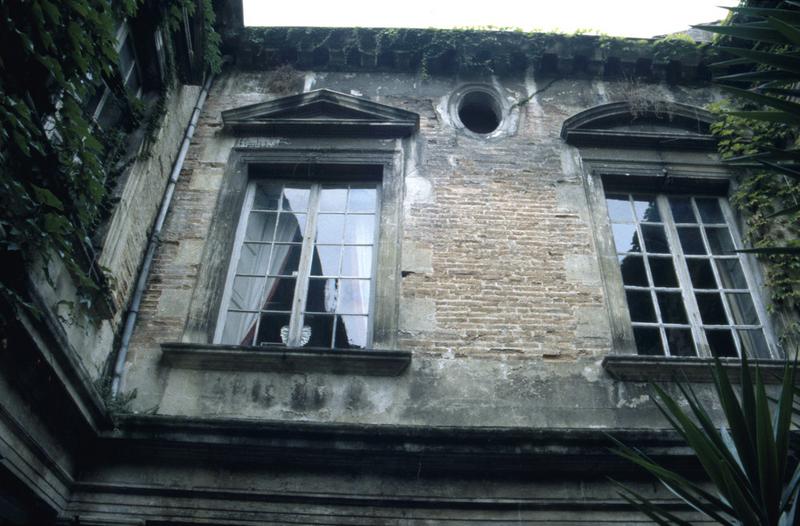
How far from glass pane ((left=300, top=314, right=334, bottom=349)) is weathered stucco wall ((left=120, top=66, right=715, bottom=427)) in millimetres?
502

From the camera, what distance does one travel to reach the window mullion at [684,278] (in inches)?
227

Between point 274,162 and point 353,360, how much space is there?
2513 millimetres

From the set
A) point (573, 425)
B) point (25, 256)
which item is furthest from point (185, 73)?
point (573, 425)

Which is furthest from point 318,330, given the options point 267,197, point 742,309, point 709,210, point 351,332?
point 709,210

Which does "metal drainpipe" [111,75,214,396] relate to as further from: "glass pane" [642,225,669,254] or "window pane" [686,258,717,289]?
"window pane" [686,258,717,289]

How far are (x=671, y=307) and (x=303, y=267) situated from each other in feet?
10.9

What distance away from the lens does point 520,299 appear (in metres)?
5.72

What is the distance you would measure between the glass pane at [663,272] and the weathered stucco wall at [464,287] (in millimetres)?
685

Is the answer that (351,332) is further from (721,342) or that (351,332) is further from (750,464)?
(750,464)

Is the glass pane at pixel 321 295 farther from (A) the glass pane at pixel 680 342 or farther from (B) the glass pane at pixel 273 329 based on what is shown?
(A) the glass pane at pixel 680 342

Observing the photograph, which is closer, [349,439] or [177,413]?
[349,439]

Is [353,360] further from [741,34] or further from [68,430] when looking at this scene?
[741,34]

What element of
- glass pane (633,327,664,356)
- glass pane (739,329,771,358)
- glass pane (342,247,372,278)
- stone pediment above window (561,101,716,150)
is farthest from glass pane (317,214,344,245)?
glass pane (739,329,771,358)

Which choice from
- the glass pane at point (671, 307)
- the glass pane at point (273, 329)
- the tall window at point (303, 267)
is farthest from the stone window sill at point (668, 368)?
the glass pane at point (273, 329)
